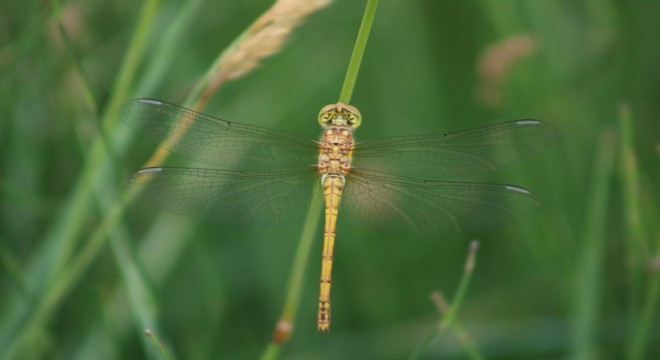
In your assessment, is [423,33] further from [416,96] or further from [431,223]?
[431,223]

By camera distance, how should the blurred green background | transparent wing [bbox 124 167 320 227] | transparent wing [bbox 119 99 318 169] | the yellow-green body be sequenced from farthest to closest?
the blurred green background, the yellow-green body, transparent wing [bbox 124 167 320 227], transparent wing [bbox 119 99 318 169]

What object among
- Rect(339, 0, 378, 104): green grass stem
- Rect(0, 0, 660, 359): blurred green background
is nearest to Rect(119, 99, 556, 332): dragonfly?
Rect(0, 0, 660, 359): blurred green background

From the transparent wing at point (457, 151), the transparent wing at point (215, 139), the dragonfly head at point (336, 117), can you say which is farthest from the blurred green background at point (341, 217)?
the dragonfly head at point (336, 117)

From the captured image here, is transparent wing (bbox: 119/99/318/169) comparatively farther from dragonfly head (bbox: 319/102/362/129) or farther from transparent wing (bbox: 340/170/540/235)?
transparent wing (bbox: 340/170/540/235)

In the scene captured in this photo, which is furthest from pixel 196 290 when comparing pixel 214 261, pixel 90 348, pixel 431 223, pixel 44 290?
pixel 431 223

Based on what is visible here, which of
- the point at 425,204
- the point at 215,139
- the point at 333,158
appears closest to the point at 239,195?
the point at 215,139

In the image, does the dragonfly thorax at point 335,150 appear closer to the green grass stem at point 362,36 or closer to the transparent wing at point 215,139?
the transparent wing at point 215,139
